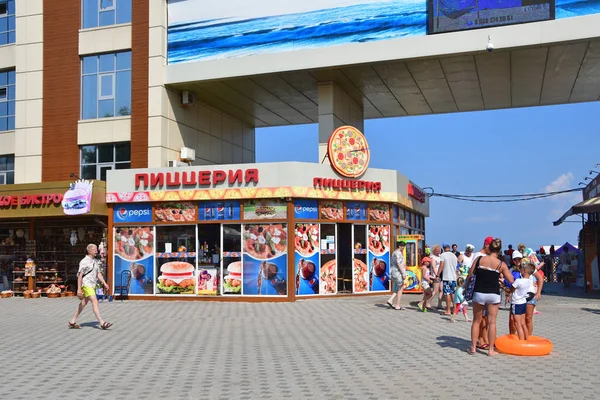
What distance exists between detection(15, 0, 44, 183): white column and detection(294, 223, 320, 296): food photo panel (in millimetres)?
10098

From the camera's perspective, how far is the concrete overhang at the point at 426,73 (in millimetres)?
19562

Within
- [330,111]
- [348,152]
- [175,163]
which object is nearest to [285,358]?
[348,152]

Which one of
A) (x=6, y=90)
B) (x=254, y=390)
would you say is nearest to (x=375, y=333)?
(x=254, y=390)

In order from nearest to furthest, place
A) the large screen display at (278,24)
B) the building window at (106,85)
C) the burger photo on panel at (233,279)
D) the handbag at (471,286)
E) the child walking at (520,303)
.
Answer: the handbag at (471,286)
the child walking at (520,303)
the burger photo on panel at (233,279)
the large screen display at (278,24)
the building window at (106,85)

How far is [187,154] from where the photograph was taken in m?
22.5

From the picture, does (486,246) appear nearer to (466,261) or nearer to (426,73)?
(466,261)

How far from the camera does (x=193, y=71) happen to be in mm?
22266

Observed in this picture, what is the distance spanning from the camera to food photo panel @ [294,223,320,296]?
1955cm

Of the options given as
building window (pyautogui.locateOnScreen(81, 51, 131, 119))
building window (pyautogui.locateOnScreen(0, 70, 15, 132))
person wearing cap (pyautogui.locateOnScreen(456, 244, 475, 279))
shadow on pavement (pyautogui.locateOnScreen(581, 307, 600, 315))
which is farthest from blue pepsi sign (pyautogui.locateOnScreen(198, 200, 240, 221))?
shadow on pavement (pyautogui.locateOnScreen(581, 307, 600, 315))

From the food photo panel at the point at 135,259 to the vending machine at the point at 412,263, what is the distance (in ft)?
26.5

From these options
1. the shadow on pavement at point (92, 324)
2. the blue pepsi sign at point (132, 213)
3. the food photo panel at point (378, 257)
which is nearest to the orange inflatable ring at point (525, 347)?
the shadow on pavement at point (92, 324)

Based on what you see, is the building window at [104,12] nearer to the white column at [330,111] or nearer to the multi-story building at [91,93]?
the multi-story building at [91,93]

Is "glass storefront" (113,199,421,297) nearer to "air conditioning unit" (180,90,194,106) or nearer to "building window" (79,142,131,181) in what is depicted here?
"building window" (79,142,131,181)

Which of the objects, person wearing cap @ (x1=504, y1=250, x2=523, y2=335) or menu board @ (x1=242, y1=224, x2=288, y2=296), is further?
menu board @ (x1=242, y1=224, x2=288, y2=296)
